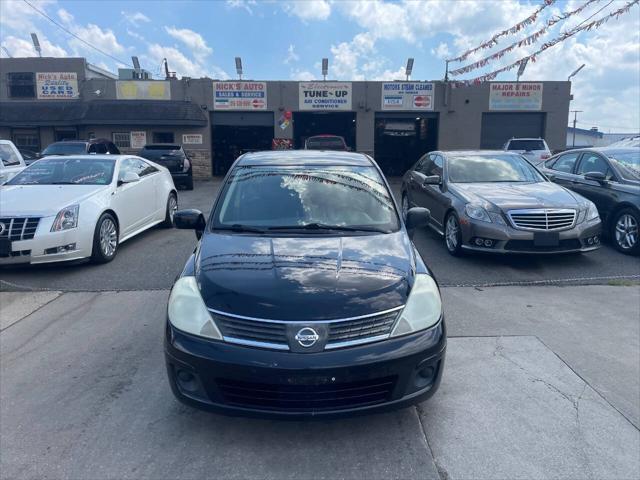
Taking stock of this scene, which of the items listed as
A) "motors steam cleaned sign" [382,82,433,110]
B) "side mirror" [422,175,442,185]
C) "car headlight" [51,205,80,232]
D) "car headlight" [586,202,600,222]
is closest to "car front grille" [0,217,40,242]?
"car headlight" [51,205,80,232]

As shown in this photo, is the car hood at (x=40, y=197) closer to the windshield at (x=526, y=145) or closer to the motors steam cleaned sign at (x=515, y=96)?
the windshield at (x=526, y=145)

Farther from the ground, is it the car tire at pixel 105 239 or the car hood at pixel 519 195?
the car hood at pixel 519 195

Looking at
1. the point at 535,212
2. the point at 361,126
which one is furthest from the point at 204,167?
the point at 535,212

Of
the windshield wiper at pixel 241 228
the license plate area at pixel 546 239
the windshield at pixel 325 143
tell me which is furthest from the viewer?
the windshield at pixel 325 143

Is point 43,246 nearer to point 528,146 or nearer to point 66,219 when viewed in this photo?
point 66,219

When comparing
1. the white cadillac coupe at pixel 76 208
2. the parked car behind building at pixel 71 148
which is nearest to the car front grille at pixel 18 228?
the white cadillac coupe at pixel 76 208

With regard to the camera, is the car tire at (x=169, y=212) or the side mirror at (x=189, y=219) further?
the car tire at (x=169, y=212)

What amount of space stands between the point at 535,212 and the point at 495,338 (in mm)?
2781

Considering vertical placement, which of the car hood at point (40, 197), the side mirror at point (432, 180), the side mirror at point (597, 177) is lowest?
the car hood at point (40, 197)

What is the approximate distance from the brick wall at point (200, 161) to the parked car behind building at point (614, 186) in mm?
16972

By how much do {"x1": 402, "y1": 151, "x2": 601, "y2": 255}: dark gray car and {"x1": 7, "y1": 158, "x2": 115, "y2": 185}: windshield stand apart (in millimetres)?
4942

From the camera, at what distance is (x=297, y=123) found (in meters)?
24.2

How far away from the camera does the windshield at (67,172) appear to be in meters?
7.59

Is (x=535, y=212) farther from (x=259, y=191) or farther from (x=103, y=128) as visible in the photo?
(x=103, y=128)
